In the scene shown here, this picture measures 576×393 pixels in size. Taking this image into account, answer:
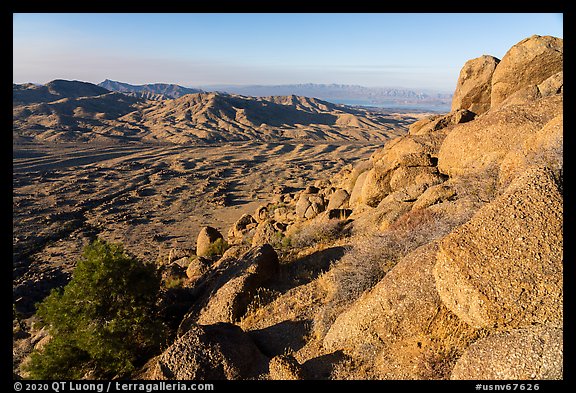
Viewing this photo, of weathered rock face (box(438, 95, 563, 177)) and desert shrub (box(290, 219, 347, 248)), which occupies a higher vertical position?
weathered rock face (box(438, 95, 563, 177))

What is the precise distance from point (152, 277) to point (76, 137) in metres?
87.2

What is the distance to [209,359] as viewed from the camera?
5.88m

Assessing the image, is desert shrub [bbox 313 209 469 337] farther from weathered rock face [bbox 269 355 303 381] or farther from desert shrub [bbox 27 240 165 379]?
desert shrub [bbox 27 240 165 379]

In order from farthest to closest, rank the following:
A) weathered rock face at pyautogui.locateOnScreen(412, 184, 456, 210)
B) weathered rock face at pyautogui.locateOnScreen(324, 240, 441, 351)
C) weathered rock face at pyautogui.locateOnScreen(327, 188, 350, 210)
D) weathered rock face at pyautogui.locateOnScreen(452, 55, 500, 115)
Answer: weathered rock face at pyautogui.locateOnScreen(452, 55, 500, 115) → weathered rock face at pyautogui.locateOnScreen(327, 188, 350, 210) → weathered rock face at pyautogui.locateOnScreen(412, 184, 456, 210) → weathered rock face at pyautogui.locateOnScreen(324, 240, 441, 351)

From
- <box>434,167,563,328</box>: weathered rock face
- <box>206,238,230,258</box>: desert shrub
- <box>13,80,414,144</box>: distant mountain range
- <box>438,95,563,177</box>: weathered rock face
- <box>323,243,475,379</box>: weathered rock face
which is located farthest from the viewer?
<box>13,80,414,144</box>: distant mountain range

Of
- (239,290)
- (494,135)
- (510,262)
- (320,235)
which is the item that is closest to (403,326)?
(510,262)

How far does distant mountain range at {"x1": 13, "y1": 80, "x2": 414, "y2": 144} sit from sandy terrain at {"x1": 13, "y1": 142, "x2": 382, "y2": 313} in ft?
48.3

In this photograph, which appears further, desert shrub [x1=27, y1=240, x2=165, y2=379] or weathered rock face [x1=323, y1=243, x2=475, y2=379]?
desert shrub [x1=27, y1=240, x2=165, y2=379]

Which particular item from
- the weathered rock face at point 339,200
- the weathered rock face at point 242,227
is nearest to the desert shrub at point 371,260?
the weathered rock face at point 339,200

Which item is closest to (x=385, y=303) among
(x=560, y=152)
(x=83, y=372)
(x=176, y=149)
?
(x=560, y=152)

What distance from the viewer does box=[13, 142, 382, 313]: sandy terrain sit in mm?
25641

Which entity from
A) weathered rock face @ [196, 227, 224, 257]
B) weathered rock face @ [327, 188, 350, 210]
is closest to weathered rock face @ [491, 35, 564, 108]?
weathered rock face @ [327, 188, 350, 210]

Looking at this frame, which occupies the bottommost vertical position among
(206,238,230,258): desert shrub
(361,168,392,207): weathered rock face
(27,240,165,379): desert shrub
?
(206,238,230,258): desert shrub

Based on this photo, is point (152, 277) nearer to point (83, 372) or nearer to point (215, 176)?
point (83, 372)
